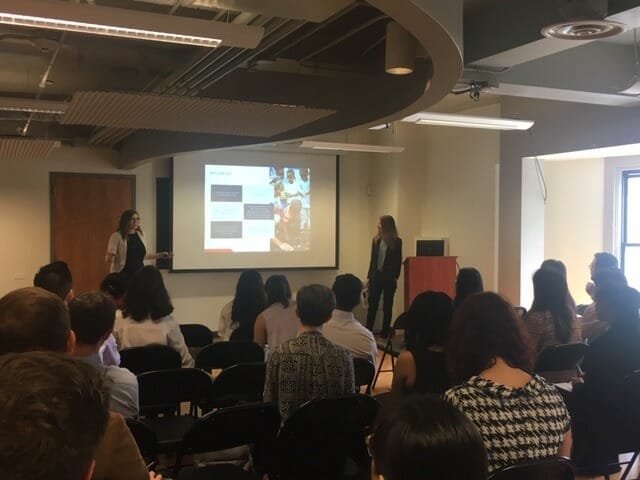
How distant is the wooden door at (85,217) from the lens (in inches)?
327

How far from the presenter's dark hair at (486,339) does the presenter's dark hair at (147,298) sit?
2154 mm

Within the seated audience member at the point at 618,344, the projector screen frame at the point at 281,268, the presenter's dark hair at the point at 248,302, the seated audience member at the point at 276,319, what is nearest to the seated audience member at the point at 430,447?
the seated audience member at the point at 618,344

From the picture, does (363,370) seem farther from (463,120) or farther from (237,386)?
(463,120)

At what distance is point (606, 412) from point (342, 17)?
3.14 meters

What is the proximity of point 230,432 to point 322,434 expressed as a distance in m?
0.42

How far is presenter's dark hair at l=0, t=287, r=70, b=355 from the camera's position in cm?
176

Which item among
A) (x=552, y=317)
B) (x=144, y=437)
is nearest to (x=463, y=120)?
(x=552, y=317)

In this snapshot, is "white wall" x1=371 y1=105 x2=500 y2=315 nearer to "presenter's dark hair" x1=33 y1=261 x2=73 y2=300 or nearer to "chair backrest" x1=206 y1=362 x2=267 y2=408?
"chair backrest" x1=206 y1=362 x2=267 y2=408

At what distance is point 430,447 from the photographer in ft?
3.81

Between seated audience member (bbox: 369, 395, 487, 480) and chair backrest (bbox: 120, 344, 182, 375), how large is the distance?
2.66 meters

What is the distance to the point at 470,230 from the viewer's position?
27.8 ft

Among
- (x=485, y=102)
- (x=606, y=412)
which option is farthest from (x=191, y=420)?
(x=485, y=102)

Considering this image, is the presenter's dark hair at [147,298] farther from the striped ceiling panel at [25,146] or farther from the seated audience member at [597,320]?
the striped ceiling panel at [25,146]

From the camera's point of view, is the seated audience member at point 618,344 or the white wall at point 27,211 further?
the white wall at point 27,211
